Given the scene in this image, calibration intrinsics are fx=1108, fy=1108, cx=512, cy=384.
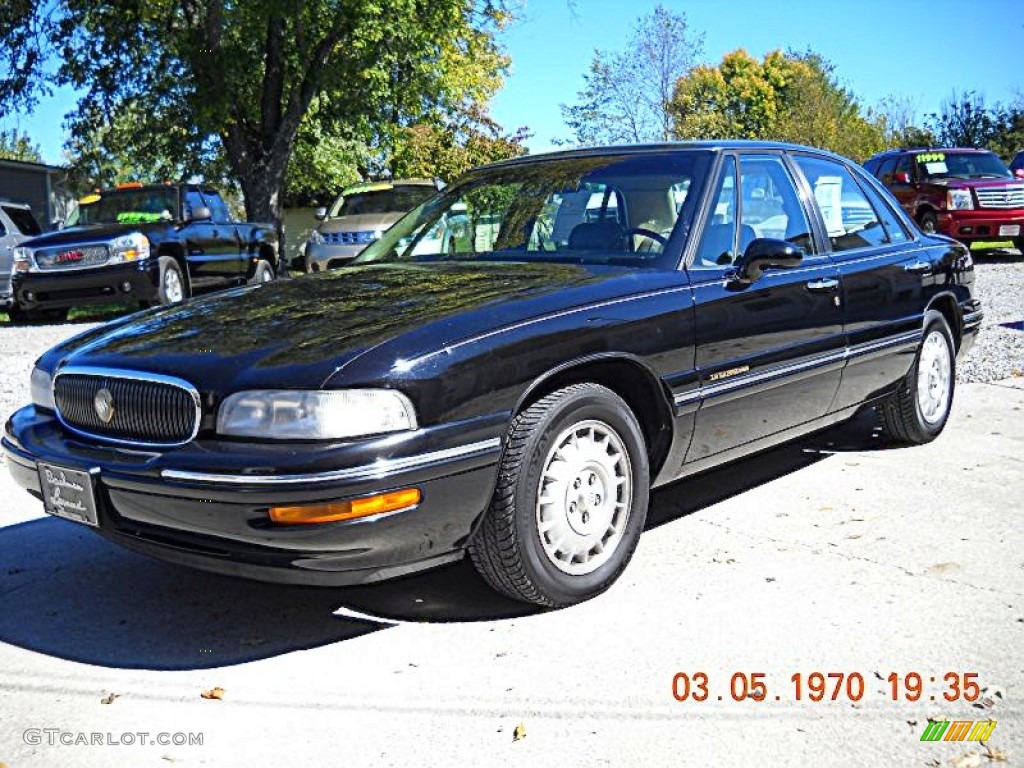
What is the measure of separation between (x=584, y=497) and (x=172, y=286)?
10442 millimetres

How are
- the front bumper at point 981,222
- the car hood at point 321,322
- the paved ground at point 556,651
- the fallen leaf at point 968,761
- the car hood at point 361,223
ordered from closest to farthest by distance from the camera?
1. the fallen leaf at point 968,761
2. the paved ground at point 556,651
3. the car hood at point 321,322
4. the car hood at point 361,223
5. the front bumper at point 981,222

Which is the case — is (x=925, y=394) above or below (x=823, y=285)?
below

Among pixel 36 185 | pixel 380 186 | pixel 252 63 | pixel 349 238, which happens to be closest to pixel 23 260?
pixel 349 238

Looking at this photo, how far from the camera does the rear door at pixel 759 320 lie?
424 cm

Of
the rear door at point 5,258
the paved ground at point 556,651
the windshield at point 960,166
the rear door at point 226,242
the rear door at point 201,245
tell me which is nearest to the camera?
the paved ground at point 556,651

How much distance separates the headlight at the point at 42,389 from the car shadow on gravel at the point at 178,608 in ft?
2.27

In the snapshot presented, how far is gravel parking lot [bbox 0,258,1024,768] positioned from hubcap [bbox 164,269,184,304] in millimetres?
8339

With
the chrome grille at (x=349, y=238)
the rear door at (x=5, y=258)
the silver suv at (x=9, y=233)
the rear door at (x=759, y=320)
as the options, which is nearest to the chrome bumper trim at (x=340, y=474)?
the rear door at (x=759, y=320)

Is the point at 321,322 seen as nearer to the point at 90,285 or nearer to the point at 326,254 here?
the point at 90,285

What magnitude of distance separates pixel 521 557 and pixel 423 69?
19.6 m

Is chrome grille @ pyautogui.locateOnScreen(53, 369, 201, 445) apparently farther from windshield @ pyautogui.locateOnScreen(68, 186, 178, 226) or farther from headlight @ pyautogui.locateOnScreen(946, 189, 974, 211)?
headlight @ pyautogui.locateOnScreen(946, 189, 974, 211)

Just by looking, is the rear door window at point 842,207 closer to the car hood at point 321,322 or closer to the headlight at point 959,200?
the car hood at point 321,322

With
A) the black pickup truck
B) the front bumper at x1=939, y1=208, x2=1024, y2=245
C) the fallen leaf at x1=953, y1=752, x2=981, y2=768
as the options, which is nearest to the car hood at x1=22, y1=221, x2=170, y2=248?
the black pickup truck

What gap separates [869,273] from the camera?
Result: 5.27m
